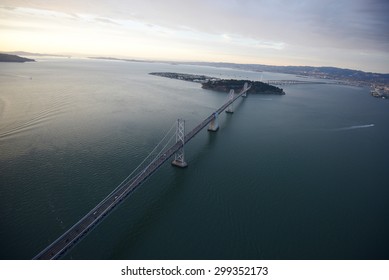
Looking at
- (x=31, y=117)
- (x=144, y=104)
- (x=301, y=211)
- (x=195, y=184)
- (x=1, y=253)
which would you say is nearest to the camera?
(x=1, y=253)

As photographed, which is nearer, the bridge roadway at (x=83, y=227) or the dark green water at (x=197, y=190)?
the bridge roadway at (x=83, y=227)

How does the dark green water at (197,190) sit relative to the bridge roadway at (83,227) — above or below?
below

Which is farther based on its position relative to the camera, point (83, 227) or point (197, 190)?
point (197, 190)

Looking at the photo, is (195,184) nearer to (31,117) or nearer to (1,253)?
(1,253)

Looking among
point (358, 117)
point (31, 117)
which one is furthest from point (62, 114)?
point (358, 117)

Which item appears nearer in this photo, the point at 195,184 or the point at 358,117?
the point at 195,184

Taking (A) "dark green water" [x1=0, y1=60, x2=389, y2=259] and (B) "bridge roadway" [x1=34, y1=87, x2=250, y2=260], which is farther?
(A) "dark green water" [x1=0, y1=60, x2=389, y2=259]

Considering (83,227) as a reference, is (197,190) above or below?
below

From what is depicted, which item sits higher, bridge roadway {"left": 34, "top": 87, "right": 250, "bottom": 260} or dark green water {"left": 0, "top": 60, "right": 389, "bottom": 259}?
bridge roadway {"left": 34, "top": 87, "right": 250, "bottom": 260}
